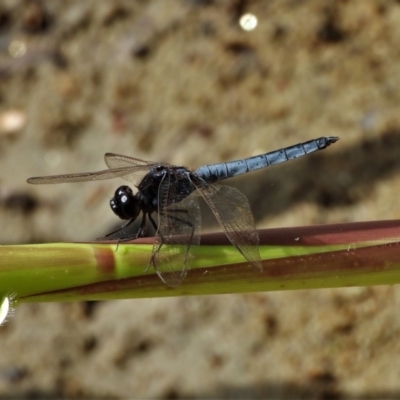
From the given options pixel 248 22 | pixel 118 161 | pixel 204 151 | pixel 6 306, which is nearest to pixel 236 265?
pixel 6 306

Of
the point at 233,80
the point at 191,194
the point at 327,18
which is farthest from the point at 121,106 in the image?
the point at 191,194

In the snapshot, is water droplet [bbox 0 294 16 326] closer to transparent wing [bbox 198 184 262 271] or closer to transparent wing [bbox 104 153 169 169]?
transparent wing [bbox 198 184 262 271]

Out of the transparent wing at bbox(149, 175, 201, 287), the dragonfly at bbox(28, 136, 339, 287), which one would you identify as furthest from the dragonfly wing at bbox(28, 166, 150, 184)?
the transparent wing at bbox(149, 175, 201, 287)

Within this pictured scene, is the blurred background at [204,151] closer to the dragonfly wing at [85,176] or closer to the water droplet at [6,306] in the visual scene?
the dragonfly wing at [85,176]

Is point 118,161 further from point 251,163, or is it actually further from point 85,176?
point 251,163

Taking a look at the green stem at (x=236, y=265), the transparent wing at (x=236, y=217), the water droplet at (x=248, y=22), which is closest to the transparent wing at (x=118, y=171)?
the transparent wing at (x=236, y=217)

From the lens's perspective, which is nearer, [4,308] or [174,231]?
[4,308]
